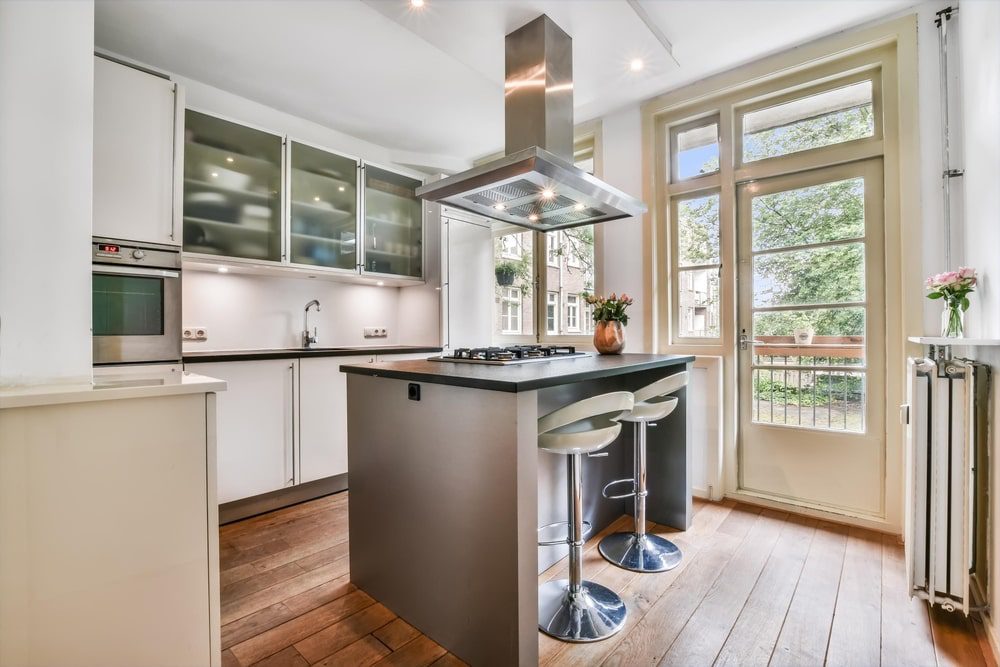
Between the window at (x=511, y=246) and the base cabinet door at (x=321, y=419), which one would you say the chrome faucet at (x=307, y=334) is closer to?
the base cabinet door at (x=321, y=419)

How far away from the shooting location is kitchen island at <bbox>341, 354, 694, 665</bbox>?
1.34 metres

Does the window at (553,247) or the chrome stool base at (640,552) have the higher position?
the window at (553,247)

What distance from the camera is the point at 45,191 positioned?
3.96 feet

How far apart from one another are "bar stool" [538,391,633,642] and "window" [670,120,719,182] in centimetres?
205

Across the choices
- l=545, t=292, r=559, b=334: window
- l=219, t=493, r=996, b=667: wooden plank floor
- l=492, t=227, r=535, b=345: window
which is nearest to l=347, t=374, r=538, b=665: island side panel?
l=219, t=493, r=996, b=667: wooden plank floor

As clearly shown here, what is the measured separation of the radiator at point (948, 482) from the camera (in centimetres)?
156

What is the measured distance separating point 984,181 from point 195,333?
4090 mm

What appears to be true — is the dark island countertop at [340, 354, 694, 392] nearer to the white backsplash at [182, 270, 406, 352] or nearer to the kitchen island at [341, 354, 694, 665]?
the kitchen island at [341, 354, 694, 665]

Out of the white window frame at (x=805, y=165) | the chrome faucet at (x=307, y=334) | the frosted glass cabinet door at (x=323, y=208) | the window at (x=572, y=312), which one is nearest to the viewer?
the white window frame at (x=805, y=165)

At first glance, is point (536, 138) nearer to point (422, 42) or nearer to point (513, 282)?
point (422, 42)

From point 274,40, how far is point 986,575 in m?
4.01

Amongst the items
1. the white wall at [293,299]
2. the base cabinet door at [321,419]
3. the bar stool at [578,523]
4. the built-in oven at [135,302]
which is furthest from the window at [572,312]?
the built-in oven at [135,302]

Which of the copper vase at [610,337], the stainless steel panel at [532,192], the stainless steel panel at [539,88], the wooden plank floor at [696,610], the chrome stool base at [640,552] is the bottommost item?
the wooden plank floor at [696,610]

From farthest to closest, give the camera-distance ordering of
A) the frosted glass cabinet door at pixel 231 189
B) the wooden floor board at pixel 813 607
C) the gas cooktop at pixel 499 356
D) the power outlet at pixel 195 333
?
the power outlet at pixel 195 333 < the frosted glass cabinet door at pixel 231 189 < the gas cooktop at pixel 499 356 < the wooden floor board at pixel 813 607
